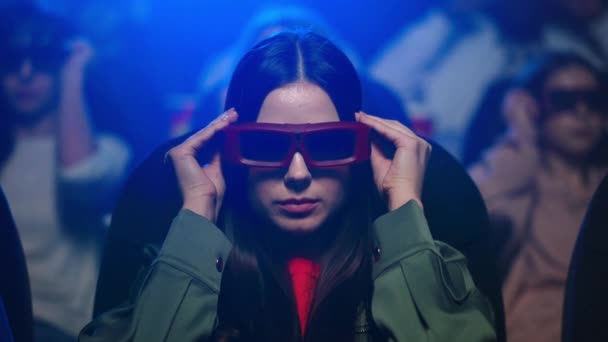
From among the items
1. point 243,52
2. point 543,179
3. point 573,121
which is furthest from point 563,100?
point 243,52

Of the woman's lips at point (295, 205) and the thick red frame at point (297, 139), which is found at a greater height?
the thick red frame at point (297, 139)

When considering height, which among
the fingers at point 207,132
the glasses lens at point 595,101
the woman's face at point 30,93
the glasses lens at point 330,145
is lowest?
the glasses lens at point 330,145

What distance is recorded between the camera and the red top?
1.03 m

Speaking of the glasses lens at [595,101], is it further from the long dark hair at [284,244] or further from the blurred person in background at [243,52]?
the long dark hair at [284,244]

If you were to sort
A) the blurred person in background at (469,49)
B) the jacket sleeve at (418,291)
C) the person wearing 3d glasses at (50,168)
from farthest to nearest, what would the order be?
the blurred person in background at (469,49) < the person wearing 3d glasses at (50,168) < the jacket sleeve at (418,291)

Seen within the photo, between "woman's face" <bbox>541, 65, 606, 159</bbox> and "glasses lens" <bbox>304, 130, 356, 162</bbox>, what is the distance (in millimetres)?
1540

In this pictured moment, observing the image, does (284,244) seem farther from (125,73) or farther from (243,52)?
(125,73)

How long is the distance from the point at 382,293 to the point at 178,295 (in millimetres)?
342

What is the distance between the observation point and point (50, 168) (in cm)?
208

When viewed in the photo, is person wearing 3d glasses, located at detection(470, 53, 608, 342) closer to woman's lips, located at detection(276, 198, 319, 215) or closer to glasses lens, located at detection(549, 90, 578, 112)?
glasses lens, located at detection(549, 90, 578, 112)

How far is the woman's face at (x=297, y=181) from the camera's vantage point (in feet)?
3.21

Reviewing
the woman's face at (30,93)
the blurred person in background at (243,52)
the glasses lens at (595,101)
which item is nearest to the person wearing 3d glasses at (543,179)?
the glasses lens at (595,101)

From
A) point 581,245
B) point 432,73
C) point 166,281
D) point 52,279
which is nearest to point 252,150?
point 166,281

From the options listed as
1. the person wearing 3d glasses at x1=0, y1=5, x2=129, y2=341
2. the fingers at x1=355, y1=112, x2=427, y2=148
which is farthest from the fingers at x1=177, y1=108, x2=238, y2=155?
the person wearing 3d glasses at x1=0, y1=5, x2=129, y2=341
